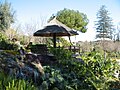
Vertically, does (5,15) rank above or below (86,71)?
above

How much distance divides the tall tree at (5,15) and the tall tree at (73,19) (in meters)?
19.0

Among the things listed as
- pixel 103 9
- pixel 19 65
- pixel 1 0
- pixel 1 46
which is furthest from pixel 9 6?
pixel 103 9

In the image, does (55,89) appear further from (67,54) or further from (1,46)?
(1,46)

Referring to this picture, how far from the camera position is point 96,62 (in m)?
9.48

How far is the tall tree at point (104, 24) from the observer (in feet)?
176

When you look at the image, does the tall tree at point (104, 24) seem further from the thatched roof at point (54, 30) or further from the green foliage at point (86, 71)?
the green foliage at point (86, 71)

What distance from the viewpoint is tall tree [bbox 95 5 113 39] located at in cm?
5358

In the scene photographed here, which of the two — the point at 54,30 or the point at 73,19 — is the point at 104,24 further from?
the point at 54,30

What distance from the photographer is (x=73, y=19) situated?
48.5 metres

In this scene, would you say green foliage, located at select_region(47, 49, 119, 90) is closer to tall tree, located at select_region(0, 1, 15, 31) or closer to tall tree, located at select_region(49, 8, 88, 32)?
tall tree, located at select_region(0, 1, 15, 31)

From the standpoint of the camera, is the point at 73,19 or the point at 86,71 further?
the point at 73,19

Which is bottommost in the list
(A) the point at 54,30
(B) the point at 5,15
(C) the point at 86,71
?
(C) the point at 86,71

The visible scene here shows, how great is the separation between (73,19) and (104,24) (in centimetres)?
834

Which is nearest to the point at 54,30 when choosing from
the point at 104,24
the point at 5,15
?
the point at 5,15
